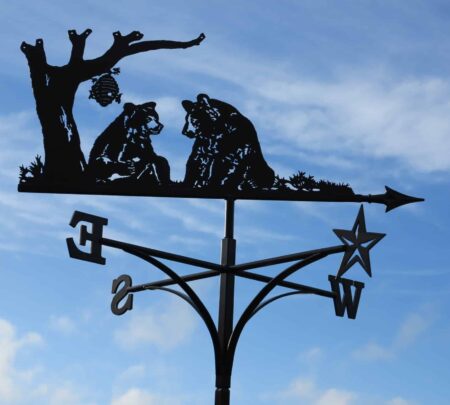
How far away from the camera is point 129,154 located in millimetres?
9281

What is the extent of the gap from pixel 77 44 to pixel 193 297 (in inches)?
109

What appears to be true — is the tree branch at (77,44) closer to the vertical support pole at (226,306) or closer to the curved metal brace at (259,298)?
the vertical support pole at (226,306)

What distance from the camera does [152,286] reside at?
9.38 meters

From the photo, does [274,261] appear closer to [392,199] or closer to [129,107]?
[392,199]

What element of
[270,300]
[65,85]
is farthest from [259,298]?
[65,85]

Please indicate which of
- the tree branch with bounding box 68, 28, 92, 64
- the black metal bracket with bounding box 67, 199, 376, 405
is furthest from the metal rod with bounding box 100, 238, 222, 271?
the tree branch with bounding box 68, 28, 92, 64

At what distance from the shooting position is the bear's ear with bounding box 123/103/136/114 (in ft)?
31.0

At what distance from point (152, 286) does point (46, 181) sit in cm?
140

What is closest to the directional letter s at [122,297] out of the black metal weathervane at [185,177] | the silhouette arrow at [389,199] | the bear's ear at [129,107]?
the black metal weathervane at [185,177]

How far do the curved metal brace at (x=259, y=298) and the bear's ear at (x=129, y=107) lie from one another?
2.12 m

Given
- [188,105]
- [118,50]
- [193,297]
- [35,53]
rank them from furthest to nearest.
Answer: [118,50]
[35,53]
[188,105]
[193,297]

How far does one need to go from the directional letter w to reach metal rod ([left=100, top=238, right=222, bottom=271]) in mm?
1262

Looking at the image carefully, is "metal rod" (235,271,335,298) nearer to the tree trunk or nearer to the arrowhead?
the arrowhead

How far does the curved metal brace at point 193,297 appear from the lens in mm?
8797
